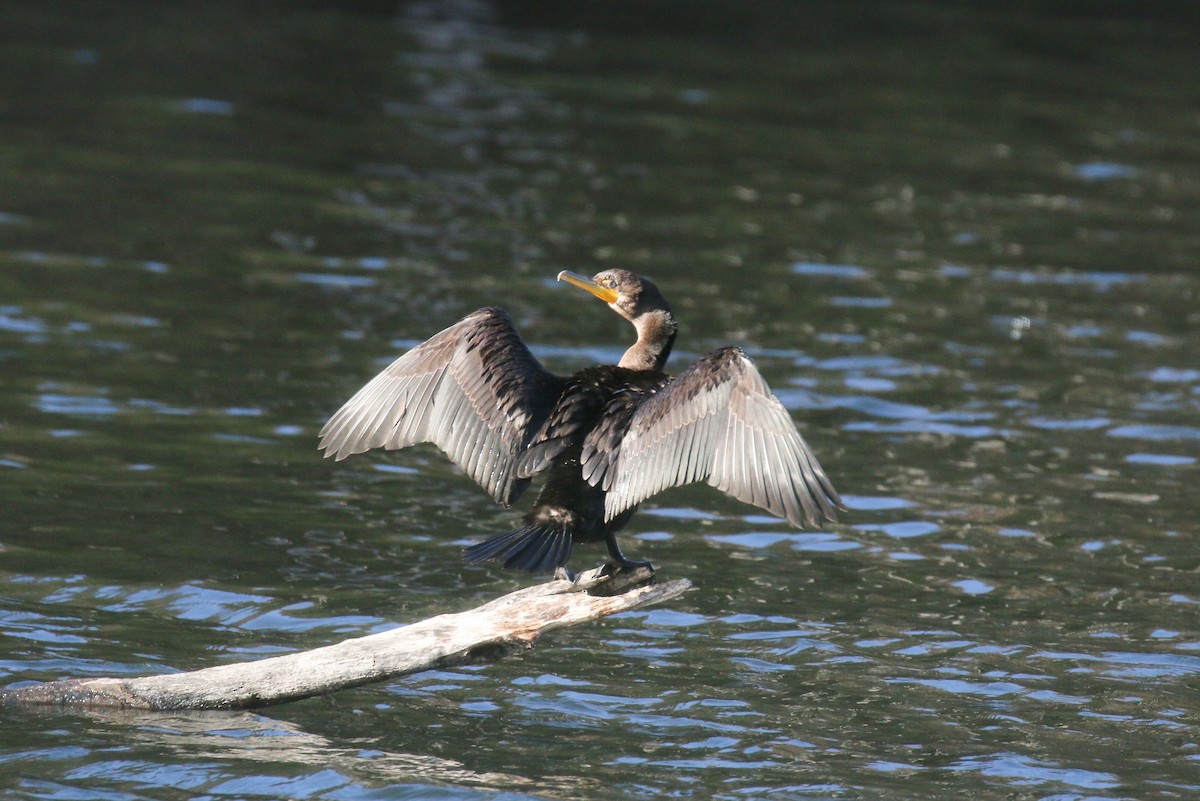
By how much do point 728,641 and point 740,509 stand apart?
1.93m

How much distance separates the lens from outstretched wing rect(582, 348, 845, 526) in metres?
5.82

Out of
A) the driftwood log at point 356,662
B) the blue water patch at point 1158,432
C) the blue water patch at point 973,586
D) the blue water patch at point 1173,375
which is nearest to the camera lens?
the driftwood log at point 356,662

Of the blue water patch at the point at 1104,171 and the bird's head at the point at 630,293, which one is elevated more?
the blue water patch at the point at 1104,171

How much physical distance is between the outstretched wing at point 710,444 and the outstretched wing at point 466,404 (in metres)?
0.41

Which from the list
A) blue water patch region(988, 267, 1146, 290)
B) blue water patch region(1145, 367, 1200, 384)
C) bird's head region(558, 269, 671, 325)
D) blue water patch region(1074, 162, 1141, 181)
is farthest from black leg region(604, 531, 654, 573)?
blue water patch region(1074, 162, 1141, 181)

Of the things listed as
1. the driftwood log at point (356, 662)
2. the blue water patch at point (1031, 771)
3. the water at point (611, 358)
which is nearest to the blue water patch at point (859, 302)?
the water at point (611, 358)

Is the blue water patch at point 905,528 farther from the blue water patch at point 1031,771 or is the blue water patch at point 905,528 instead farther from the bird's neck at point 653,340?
the blue water patch at point 1031,771

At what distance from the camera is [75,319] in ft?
35.6

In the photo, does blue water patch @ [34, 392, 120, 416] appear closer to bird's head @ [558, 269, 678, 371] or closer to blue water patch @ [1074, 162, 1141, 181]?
bird's head @ [558, 269, 678, 371]

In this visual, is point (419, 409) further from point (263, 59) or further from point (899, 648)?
point (263, 59)

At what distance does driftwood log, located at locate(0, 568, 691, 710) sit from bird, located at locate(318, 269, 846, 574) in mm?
191

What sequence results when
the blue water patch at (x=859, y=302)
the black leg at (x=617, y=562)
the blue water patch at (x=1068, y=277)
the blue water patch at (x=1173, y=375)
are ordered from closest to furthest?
the black leg at (x=617, y=562)
the blue water patch at (x=1173, y=375)
the blue water patch at (x=859, y=302)
the blue water patch at (x=1068, y=277)

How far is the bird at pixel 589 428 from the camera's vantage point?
5.85 m

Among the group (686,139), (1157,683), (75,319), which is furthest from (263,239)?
(1157,683)
